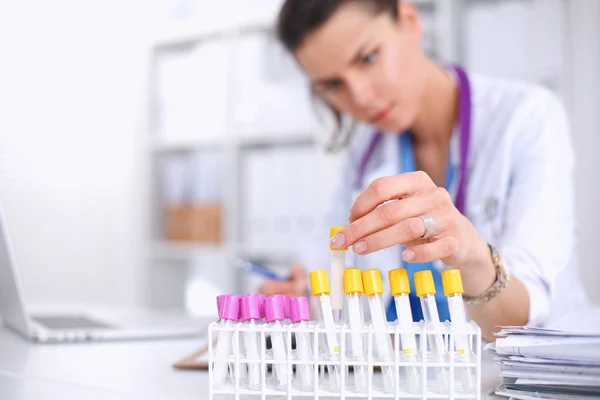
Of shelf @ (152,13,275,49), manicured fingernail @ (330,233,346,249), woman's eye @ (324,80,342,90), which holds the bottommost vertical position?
manicured fingernail @ (330,233,346,249)

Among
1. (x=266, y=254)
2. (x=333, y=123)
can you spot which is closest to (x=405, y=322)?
(x=333, y=123)

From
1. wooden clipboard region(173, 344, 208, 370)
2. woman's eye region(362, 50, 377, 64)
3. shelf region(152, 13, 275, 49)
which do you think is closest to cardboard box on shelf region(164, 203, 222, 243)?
shelf region(152, 13, 275, 49)

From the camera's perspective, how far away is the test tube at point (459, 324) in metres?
0.52

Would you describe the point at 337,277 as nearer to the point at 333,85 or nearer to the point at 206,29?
the point at 333,85

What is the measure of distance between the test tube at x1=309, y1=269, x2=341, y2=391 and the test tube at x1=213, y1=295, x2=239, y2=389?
0.08 meters

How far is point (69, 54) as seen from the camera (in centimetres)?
265

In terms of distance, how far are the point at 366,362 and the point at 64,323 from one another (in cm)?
80

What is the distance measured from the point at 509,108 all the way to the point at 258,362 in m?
0.88

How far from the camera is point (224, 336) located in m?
0.54

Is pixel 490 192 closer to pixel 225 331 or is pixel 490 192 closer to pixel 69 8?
pixel 225 331

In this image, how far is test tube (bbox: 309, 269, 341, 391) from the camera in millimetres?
535

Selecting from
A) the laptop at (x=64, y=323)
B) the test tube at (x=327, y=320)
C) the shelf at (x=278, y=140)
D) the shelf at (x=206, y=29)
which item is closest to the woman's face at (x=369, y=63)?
the laptop at (x=64, y=323)

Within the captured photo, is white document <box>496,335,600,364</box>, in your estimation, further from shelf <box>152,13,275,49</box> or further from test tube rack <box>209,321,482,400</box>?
shelf <box>152,13,275,49</box>

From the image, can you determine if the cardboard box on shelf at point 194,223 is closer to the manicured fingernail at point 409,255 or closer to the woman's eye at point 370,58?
the woman's eye at point 370,58
